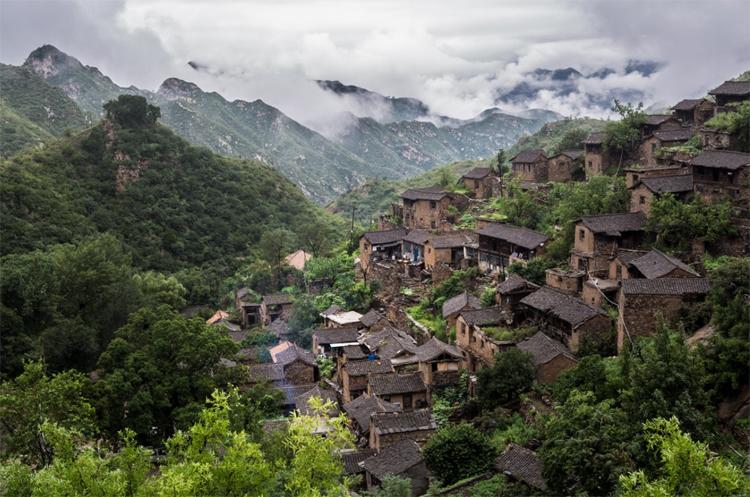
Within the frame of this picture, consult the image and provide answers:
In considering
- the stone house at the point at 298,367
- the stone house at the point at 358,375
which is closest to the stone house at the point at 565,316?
the stone house at the point at 358,375

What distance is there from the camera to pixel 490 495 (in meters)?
18.6

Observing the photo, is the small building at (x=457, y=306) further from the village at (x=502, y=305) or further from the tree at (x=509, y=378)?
the tree at (x=509, y=378)

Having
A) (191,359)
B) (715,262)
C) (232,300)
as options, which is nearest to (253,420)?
(191,359)

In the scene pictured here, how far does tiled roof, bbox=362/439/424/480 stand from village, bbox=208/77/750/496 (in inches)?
2.3

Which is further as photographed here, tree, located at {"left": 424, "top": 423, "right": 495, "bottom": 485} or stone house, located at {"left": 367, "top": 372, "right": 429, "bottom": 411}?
stone house, located at {"left": 367, "top": 372, "right": 429, "bottom": 411}

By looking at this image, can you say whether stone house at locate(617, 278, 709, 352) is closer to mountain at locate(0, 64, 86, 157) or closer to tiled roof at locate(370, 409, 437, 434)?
tiled roof at locate(370, 409, 437, 434)

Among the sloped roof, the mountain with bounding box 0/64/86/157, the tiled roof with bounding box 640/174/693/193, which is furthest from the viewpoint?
the mountain with bounding box 0/64/86/157

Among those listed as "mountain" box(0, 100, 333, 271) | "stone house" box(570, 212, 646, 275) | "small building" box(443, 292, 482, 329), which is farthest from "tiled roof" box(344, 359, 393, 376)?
"mountain" box(0, 100, 333, 271)

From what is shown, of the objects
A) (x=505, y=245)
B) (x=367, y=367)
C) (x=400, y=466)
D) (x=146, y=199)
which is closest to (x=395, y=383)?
(x=367, y=367)

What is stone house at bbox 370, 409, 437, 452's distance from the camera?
74.9ft

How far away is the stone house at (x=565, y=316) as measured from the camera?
2386 cm

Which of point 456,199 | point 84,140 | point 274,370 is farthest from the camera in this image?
point 84,140

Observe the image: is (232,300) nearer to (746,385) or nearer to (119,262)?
(119,262)

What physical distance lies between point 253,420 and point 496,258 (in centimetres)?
1617
